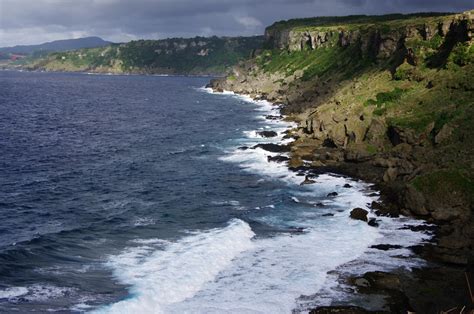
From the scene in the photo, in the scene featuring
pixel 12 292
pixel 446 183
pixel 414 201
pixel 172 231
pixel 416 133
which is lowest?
pixel 12 292

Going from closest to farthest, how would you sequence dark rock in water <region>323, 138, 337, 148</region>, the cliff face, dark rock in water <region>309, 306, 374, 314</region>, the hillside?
dark rock in water <region>309, 306, 374, 314</region>, the hillside, the cliff face, dark rock in water <region>323, 138, 337, 148</region>

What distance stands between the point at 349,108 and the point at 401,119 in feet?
45.7

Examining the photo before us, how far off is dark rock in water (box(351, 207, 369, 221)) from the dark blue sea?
4.07 feet

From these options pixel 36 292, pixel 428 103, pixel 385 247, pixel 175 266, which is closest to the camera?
pixel 36 292

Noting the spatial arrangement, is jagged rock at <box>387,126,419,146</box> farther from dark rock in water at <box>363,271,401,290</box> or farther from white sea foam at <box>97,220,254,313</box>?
dark rock in water at <box>363,271,401,290</box>

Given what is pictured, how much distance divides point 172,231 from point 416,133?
36.6m

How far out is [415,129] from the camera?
6675 cm

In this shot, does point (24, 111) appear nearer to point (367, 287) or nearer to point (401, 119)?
point (401, 119)

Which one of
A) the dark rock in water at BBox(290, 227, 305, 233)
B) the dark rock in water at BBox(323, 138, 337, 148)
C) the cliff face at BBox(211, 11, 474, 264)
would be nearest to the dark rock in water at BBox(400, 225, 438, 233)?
the cliff face at BBox(211, 11, 474, 264)

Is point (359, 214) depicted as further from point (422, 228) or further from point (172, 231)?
point (172, 231)

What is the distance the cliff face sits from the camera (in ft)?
154

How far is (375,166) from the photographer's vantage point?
63.5 meters

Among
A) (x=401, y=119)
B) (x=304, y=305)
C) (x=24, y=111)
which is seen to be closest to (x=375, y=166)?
(x=401, y=119)

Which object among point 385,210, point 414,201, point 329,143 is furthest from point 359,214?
point 329,143
